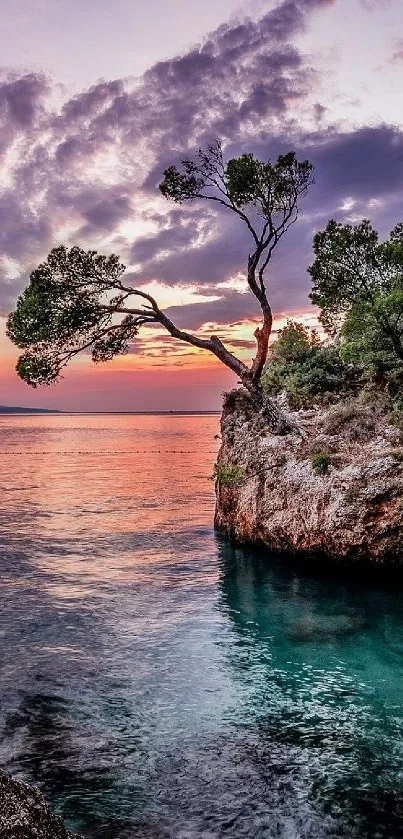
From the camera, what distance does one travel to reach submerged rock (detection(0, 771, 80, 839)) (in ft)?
17.2

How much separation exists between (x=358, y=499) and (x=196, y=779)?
518 inches

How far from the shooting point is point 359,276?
79.0 ft

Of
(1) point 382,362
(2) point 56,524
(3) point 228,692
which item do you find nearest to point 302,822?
(3) point 228,692

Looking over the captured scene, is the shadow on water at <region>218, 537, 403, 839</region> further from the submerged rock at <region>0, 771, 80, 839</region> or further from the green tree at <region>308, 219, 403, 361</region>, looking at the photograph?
the green tree at <region>308, 219, 403, 361</region>

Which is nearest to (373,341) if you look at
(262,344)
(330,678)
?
(262,344)

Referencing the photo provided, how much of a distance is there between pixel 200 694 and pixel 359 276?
17.6 metres

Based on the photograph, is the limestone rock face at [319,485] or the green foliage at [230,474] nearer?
the limestone rock face at [319,485]

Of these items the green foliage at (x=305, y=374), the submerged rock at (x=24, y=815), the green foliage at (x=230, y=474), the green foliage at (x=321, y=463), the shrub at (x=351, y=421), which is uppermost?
the green foliage at (x=305, y=374)

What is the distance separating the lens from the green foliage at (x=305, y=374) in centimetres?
2970

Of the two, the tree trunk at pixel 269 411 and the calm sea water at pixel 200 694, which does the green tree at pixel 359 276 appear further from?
the calm sea water at pixel 200 694

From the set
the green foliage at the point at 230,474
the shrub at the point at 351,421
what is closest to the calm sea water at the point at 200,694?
the green foliage at the point at 230,474

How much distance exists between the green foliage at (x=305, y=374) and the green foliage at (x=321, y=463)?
656 cm

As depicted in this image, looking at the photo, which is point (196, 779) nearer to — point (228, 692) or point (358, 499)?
point (228, 692)

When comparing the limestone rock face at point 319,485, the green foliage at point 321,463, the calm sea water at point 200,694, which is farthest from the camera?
the green foliage at point 321,463
